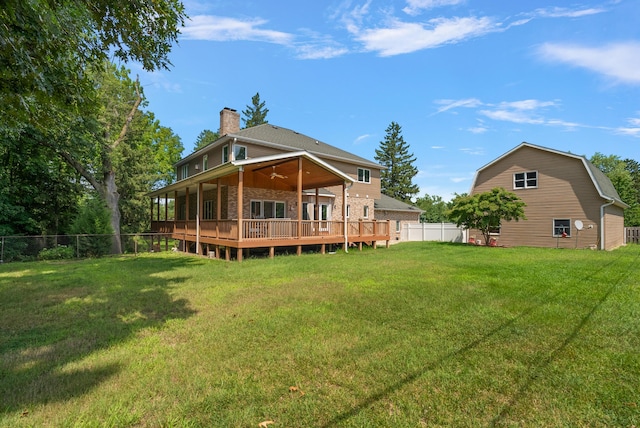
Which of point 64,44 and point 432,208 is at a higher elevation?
point 64,44

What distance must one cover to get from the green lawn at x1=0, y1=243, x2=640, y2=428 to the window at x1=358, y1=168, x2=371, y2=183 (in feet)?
55.1

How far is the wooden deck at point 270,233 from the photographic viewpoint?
1234 cm

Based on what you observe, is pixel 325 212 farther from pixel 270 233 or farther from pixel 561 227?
pixel 561 227

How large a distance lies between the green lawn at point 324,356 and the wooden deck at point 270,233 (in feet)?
17.8

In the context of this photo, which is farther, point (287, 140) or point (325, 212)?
point (325, 212)

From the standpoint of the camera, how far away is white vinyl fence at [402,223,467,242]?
24073mm

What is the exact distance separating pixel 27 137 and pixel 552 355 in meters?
22.8

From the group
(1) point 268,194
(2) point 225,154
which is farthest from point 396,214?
(2) point 225,154

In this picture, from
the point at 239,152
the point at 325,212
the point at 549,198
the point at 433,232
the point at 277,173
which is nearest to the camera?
the point at 277,173

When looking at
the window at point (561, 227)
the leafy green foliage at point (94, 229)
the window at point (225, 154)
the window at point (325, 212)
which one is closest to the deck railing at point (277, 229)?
the window at point (325, 212)

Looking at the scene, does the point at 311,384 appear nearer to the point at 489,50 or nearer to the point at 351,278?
the point at 351,278

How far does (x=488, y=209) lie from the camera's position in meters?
17.9

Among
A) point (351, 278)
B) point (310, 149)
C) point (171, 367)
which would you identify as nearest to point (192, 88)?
point (310, 149)

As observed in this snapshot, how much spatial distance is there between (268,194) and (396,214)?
44.2 feet
